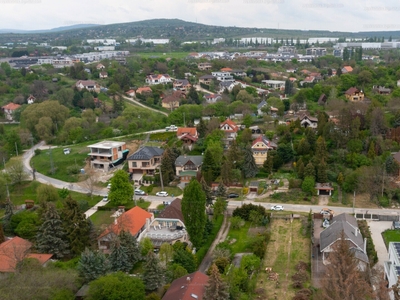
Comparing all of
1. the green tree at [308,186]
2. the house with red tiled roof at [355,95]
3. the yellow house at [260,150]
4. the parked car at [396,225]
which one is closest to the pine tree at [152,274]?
the green tree at [308,186]

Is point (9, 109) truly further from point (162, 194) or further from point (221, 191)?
point (221, 191)

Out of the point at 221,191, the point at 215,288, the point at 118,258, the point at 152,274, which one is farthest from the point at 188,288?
the point at 221,191

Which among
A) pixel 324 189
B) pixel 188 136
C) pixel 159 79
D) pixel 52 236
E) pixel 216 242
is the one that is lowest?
pixel 216 242

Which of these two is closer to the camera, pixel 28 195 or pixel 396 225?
pixel 396 225

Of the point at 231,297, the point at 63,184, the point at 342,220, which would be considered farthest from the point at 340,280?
the point at 63,184

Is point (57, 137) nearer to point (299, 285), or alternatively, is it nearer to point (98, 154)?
point (98, 154)
